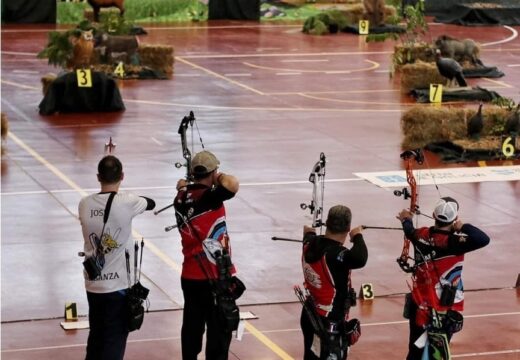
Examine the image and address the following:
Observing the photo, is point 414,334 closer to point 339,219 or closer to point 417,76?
point 339,219

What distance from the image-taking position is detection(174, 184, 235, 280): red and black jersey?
33.3 feet

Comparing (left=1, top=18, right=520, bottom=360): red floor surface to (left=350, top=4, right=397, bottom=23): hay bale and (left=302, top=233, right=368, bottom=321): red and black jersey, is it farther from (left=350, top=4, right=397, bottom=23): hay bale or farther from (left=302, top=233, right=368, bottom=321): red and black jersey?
(left=350, top=4, right=397, bottom=23): hay bale

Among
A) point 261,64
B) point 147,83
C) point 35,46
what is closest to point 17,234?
point 147,83

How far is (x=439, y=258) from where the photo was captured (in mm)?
10117

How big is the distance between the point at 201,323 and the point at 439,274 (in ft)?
5.96

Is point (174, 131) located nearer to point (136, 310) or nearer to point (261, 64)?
point (261, 64)

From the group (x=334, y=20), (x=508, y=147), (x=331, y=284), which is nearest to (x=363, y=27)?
(x=334, y=20)

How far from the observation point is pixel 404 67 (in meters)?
28.9

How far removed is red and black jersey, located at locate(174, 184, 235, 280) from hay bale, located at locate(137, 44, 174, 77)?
2064 centimetres

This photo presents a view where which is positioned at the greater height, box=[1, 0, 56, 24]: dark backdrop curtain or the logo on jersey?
the logo on jersey

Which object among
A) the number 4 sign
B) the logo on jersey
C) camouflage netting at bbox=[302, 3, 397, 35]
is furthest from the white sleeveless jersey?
camouflage netting at bbox=[302, 3, 397, 35]

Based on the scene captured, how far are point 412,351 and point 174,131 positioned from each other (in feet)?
45.9

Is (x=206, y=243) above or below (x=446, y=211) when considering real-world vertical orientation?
below

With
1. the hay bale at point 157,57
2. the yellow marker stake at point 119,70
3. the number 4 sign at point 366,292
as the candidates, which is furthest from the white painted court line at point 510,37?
the number 4 sign at point 366,292
